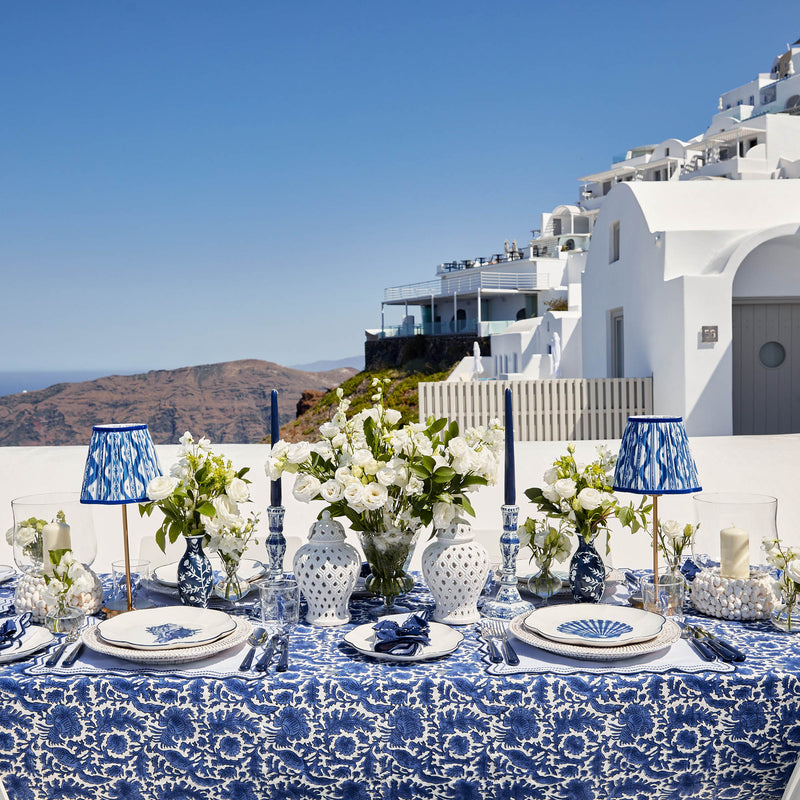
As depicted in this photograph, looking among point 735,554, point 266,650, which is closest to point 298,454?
point 266,650

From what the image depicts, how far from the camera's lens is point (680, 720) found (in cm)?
176

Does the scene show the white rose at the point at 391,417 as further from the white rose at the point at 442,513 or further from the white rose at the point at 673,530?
the white rose at the point at 673,530

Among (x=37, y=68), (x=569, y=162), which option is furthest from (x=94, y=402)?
(x=569, y=162)

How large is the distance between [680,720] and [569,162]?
73768 mm

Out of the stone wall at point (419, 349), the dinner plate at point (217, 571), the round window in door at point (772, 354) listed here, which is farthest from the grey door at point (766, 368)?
the stone wall at point (419, 349)

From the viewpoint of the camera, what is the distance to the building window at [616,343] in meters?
12.1

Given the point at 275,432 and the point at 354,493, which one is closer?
the point at 354,493

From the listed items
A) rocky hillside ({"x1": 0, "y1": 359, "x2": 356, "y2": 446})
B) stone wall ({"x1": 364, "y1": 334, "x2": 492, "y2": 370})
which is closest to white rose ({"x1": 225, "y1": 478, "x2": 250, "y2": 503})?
rocky hillside ({"x1": 0, "y1": 359, "x2": 356, "y2": 446})

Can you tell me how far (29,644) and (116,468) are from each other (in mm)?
490

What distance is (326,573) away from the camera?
213 cm

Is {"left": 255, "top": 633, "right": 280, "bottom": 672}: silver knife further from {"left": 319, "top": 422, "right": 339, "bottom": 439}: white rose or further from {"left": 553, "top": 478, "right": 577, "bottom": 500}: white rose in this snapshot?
{"left": 553, "top": 478, "right": 577, "bottom": 500}: white rose

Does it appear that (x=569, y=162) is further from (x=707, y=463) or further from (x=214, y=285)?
(x=707, y=463)

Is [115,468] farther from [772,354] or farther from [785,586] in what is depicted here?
[772,354]

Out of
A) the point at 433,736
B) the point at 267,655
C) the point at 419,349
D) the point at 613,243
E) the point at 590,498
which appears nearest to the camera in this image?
the point at 433,736
